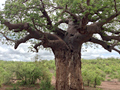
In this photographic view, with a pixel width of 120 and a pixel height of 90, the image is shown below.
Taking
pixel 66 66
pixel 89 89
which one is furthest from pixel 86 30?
pixel 89 89

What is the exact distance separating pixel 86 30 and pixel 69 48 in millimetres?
1823

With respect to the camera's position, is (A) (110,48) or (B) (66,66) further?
(A) (110,48)

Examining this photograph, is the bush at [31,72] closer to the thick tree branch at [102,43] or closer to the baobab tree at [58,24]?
the baobab tree at [58,24]

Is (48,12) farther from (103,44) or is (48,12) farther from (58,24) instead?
(103,44)

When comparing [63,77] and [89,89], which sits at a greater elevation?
[63,77]

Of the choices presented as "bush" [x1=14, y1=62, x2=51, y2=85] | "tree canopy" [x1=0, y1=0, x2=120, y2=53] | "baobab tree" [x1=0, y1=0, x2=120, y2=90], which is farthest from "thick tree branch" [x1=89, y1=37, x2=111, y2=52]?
"bush" [x1=14, y1=62, x2=51, y2=85]

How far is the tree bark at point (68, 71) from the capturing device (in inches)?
336

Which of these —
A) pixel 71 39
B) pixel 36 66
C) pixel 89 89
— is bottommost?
pixel 89 89

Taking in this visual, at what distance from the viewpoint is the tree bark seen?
8.55m

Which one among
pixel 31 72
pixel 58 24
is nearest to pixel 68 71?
pixel 58 24

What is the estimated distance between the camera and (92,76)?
12.3m

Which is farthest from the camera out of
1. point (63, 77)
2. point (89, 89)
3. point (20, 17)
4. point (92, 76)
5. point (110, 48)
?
point (92, 76)

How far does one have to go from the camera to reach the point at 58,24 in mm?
8945

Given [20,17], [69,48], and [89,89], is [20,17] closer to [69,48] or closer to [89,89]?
[69,48]
